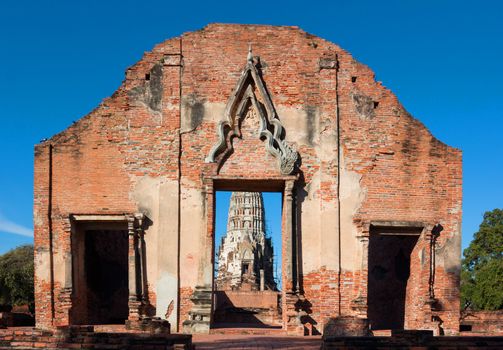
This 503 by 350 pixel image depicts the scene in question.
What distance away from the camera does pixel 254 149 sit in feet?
52.4

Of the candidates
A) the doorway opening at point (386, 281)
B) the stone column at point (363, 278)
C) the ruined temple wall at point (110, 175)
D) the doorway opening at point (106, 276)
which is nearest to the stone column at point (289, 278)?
the stone column at point (363, 278)

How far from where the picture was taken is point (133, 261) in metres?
15.4

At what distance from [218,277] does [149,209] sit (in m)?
36.5

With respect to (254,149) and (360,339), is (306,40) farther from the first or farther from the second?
(360,339)

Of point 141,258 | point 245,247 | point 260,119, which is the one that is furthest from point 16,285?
point 245,247

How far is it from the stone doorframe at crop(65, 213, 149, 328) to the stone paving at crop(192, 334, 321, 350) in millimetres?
1823

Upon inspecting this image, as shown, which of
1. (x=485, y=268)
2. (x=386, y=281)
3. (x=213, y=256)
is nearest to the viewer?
(x=213, y=256)

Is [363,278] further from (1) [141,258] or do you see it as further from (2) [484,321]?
(1) [141,258]

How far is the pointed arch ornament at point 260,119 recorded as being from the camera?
15.7 m

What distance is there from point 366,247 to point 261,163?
2.99m

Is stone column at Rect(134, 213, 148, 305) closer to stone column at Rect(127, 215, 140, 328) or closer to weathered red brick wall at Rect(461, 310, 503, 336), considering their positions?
stone column at Rect(127, 215, 140, 328)

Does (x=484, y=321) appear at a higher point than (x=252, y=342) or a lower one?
lower

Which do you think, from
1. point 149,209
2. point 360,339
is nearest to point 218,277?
point 149,209

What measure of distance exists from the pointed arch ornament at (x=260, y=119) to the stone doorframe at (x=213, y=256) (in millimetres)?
476
